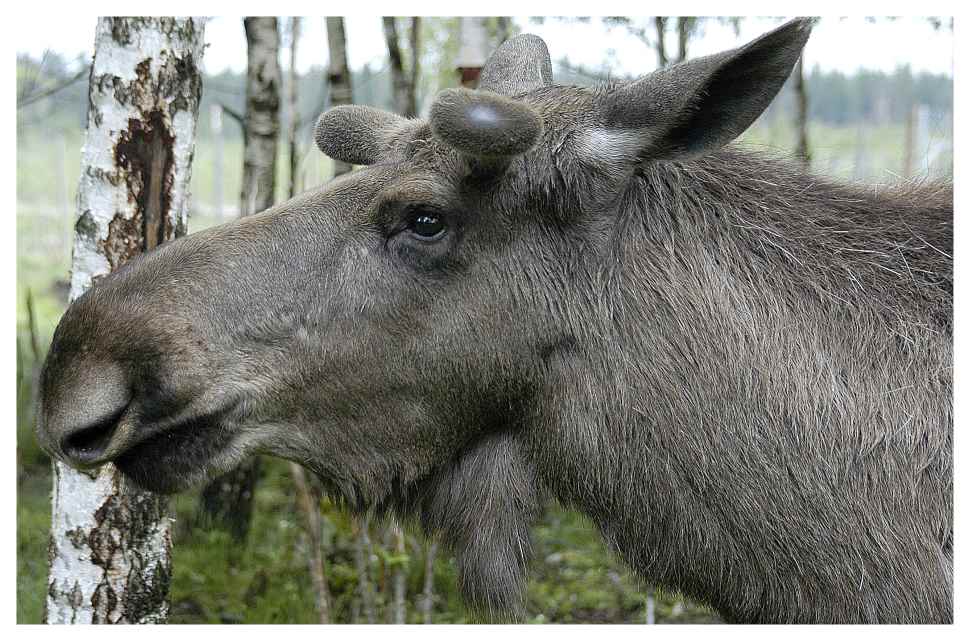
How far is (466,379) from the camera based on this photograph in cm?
291

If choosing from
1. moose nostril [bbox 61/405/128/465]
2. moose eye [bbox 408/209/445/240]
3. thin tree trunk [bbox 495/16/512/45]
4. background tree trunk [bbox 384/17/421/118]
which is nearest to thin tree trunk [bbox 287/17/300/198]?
background tree trunk [bbox 384/17/421/118]

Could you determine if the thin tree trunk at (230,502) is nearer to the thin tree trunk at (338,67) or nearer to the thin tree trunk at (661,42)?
the thin tree trunk at (338,67)

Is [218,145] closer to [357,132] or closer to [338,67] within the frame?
[338,67]

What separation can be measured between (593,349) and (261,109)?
4.20 m

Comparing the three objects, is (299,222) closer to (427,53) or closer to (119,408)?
(119,408)

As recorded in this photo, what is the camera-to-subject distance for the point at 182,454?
2.79 metres

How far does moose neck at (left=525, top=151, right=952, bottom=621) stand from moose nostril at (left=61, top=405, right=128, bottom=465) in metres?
1.23

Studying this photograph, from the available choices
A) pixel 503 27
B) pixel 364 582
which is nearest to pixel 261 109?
pixel 503 27

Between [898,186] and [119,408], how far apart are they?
8.63ft

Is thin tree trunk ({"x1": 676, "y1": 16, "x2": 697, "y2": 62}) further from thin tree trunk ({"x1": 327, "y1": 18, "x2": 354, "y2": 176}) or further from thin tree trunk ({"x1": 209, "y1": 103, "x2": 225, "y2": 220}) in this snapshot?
thin tree trunk ({"x1": 209, "y1": 103, "x2": 225, "y2": 220})

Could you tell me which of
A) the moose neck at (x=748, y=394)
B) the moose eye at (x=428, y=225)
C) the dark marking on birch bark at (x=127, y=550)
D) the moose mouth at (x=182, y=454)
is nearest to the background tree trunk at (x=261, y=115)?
the dark marking on birch bark at (x=127, y=550)

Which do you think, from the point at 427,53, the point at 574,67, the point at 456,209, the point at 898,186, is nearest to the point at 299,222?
the point at 456,209

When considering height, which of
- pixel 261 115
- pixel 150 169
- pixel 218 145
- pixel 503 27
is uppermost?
pixel 218 145

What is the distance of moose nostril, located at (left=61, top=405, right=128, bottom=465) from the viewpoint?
2635 mm
